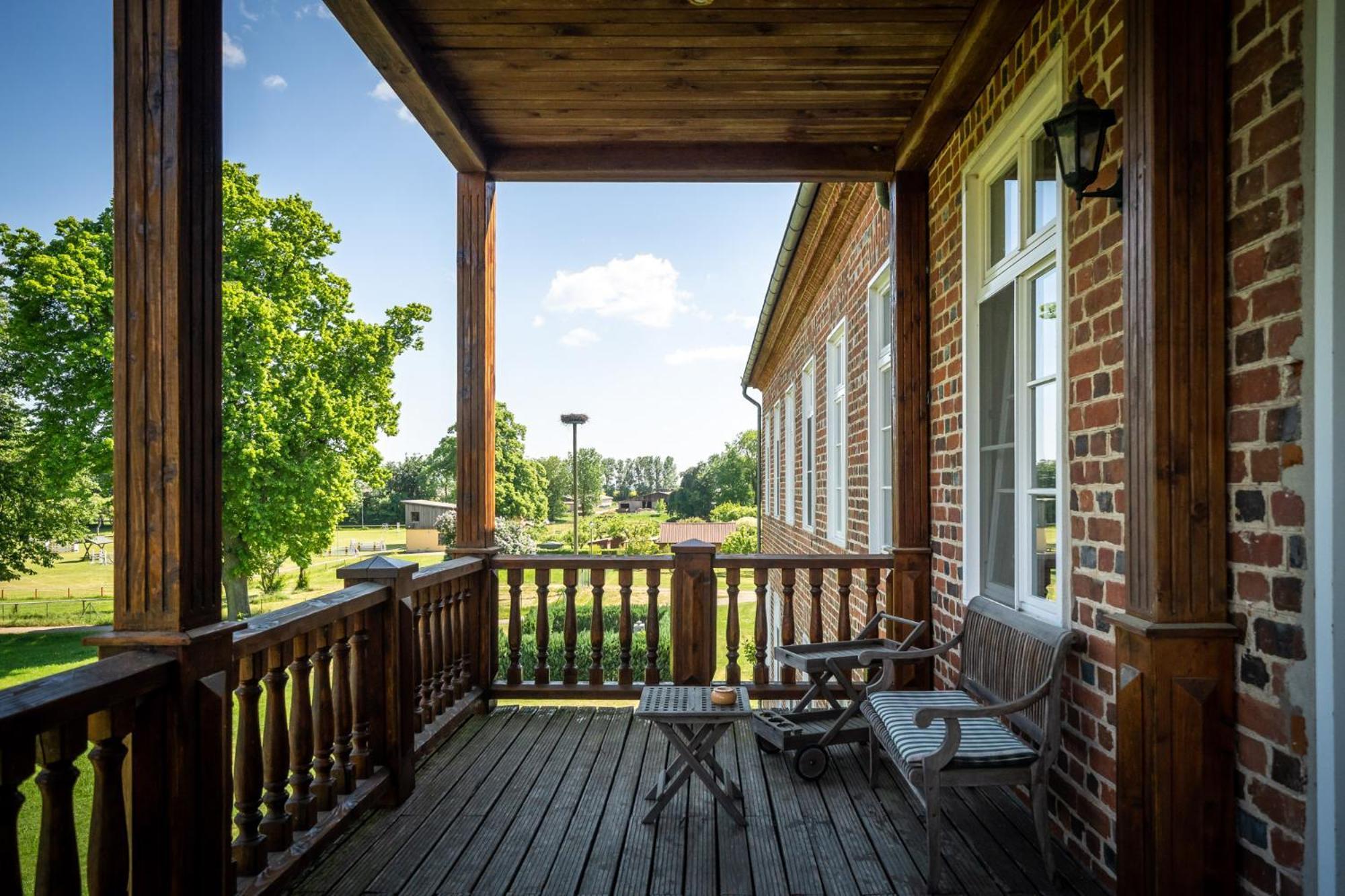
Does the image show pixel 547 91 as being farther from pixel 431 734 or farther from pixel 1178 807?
pixel 1178 807

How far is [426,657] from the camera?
3492 millimetres

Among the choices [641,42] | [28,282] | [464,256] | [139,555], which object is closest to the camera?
[139,555]

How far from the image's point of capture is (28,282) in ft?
42.9

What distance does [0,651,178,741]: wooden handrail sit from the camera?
1.36m

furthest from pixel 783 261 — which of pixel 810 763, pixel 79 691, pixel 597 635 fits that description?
pixel 79 691

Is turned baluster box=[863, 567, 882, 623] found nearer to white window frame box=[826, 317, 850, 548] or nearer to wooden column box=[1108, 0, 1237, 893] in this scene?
→ white window frame box=[826, 317, 850, 548]

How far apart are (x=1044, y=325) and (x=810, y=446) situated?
5623mm

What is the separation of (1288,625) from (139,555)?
251 centimetres

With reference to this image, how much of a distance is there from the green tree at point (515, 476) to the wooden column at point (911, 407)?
30.4 metres

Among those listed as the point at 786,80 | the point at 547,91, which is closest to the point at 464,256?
the point at 547,91

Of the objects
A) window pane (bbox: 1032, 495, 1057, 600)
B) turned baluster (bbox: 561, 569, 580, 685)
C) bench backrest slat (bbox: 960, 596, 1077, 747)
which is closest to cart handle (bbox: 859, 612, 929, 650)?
bench backrest slat (bbox: 960, 596, 1077, 747)

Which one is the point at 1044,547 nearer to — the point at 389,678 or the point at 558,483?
the point at 389,678

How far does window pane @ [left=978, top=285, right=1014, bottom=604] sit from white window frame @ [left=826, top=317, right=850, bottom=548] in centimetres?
271

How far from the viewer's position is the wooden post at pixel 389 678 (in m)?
2.92
